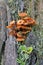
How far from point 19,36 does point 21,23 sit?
0.52 ft

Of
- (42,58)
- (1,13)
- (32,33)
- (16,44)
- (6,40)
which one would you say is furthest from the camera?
(1,13)

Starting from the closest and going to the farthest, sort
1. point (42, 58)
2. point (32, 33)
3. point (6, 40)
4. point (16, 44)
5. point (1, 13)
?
point (42, 58) → point (32, 33) → point (16, 44) → point (6, 40) → point (1, 13)

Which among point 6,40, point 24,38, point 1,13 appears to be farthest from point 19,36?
point 1,13

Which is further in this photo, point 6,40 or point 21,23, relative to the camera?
point 6,40

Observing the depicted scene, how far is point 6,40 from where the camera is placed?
11.2 feet

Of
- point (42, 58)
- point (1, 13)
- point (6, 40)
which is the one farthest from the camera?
point (1, 13)

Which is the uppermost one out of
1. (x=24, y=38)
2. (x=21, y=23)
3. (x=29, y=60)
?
(x=21, y=23)

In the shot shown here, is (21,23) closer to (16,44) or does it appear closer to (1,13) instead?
(16,44)

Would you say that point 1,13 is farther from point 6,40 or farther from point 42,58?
point 42,58

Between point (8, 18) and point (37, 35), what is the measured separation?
716 millimetres

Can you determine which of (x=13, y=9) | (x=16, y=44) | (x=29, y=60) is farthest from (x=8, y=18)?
(x=29, y=60)

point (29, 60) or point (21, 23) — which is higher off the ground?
point (21, 23)

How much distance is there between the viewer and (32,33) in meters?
2.92

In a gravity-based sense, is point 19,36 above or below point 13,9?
below
